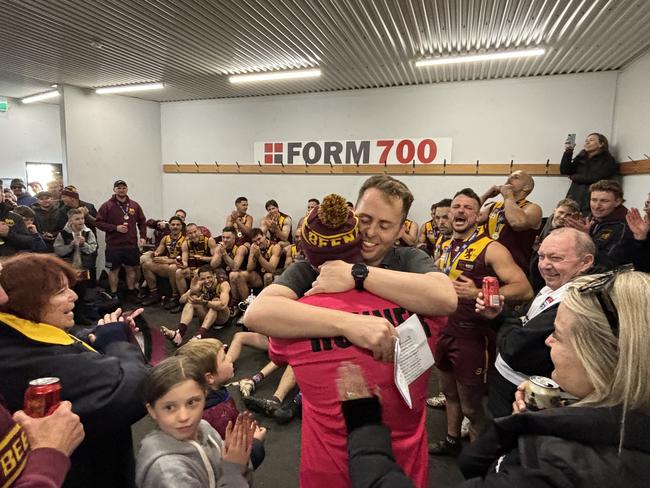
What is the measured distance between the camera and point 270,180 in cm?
808

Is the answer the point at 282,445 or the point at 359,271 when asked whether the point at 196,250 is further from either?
the point at 359,271

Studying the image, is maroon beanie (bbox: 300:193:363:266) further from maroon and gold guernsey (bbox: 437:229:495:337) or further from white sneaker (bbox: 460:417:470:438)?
white sneaker (bbox: 460:417:470:438)

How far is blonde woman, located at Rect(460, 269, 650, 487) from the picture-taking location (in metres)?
0.64

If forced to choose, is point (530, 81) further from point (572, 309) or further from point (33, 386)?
point (33, 386)

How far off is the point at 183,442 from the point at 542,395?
1.10 meters

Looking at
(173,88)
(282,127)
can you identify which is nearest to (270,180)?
(282,127)

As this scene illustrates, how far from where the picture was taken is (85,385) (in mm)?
1117

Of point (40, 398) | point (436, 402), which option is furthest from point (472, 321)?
point (40, 398)

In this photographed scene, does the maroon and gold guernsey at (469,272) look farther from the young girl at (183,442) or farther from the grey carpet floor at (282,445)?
the young girl at (183,442)

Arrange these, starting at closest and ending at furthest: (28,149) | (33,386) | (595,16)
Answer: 1. (33,386)
2. (595,16)
3. (28,149)

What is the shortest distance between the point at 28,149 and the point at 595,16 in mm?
12852

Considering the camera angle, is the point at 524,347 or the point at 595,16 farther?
the point at 595,16

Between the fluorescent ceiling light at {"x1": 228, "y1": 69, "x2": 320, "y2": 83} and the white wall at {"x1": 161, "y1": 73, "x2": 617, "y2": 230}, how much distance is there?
1.23 m

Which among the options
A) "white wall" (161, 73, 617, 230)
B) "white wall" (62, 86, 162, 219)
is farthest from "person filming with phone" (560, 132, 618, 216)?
"white wall" (62, 86, 162, 219)
